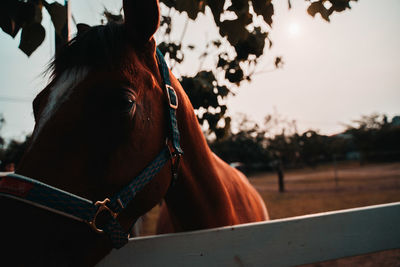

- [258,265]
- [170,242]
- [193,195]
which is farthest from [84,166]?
[258,265]

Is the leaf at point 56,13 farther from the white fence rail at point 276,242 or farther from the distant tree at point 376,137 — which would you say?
the distant tree at point 376,137

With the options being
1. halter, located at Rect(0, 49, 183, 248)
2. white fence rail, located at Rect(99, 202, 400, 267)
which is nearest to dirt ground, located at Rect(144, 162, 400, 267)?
white fence rail, located at Rect(99, 202, 400, 267)

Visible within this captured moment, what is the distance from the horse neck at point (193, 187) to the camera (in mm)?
1384

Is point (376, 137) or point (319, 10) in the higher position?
point (319, 10)

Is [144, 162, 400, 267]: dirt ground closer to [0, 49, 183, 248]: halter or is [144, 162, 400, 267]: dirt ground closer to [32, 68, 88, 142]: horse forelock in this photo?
[0, 49, 183, 248]: halter

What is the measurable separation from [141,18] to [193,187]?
94 centimetres

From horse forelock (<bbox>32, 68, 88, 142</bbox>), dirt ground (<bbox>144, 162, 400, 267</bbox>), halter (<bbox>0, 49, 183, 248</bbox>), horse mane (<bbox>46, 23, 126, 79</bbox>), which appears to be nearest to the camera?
halter (<bbox>0, 49, 183, 248</bbox>)

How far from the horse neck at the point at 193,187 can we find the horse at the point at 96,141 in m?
0.04

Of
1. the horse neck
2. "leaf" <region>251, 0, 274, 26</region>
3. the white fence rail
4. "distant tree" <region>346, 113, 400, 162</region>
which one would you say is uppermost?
"leaf" <region>251, 0, 274, 26</region>

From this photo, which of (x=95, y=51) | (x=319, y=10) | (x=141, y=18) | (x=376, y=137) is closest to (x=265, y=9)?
(x=319, y=10)

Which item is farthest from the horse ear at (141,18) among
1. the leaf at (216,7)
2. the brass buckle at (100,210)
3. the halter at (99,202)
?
the brass buckle at (100,210)

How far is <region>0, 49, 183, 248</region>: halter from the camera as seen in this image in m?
0.79

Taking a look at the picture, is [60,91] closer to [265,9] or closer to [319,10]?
[265,9]

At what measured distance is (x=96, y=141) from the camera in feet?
3.10
